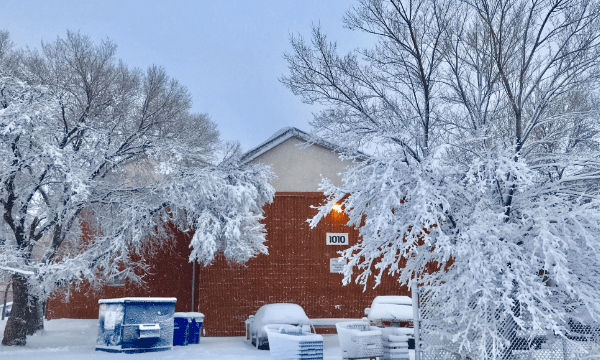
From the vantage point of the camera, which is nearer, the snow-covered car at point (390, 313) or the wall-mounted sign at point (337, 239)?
the snow-covered car at point (390, 313)

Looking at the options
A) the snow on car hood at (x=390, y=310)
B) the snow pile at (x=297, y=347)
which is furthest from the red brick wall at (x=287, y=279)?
the snow pile at (x=297, y=347)

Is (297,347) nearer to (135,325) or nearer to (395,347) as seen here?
(395,347)

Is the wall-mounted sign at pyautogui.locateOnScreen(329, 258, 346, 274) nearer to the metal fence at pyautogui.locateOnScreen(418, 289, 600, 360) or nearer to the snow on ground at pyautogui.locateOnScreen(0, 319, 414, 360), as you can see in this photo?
the snow on ground at pyautogui.locateOnScreen(0, 319, 414, 360)

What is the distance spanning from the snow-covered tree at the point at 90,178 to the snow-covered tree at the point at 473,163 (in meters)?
3.18

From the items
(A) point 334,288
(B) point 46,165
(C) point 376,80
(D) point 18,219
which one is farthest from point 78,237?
(C) point 376,80

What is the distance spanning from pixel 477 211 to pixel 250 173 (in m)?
7.34

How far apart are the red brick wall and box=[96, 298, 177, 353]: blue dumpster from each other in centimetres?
409

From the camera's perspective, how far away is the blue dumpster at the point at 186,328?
1229 cm

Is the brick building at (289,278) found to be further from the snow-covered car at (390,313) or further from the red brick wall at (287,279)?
the snow-covered car at (390,313)

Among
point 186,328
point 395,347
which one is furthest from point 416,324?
point 186,328

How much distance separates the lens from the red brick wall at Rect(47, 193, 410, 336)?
15.1 metres

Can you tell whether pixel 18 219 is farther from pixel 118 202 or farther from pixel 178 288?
pixel 178 288

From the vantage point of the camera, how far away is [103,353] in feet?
34.7

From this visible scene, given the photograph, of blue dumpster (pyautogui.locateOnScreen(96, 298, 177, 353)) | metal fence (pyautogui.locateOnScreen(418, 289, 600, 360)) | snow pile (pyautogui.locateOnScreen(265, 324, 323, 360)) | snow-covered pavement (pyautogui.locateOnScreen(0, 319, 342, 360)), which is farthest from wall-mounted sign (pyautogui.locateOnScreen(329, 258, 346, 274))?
metal fence (pyautogui.locateOnScreen(418, 289, 600, 360))
